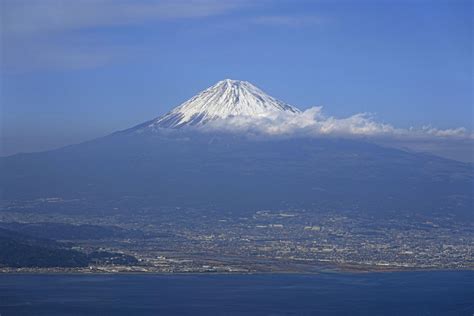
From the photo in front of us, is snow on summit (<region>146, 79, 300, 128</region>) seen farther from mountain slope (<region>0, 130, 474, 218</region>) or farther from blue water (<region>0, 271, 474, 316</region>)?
blue water (<region>0, 271, 474, 316</region>)

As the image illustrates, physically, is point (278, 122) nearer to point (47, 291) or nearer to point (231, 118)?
point (231, 118)

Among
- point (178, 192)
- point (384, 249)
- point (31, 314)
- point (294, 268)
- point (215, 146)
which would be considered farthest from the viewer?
point (215, 146)

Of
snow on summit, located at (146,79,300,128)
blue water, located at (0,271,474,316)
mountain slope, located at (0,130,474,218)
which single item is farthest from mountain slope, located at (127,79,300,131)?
blue water, located at (0,271,474,316)

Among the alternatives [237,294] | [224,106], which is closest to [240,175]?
[224,106]

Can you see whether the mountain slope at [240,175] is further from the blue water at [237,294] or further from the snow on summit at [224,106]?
the blue water at [237,294]

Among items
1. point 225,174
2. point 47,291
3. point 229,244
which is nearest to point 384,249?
point 229,244

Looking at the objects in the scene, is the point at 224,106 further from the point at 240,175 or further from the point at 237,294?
the point at 237,294

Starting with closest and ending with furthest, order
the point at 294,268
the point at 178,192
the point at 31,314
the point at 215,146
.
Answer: the point at 31,314, the point at 294,268, the point at 178,192, the point at 215,146
